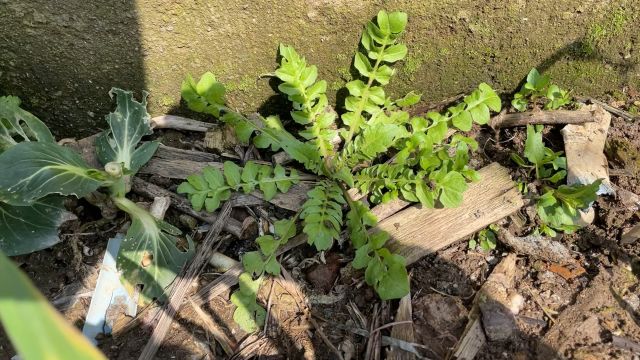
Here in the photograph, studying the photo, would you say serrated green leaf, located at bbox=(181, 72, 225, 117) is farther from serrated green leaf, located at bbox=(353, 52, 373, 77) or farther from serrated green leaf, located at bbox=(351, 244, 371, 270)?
serrated green leaf, located at bbox=(351, 244, 371, 270)

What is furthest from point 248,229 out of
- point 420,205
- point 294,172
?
point 420,205

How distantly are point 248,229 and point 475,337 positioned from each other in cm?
105

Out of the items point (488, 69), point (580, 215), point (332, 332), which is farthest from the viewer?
point (488, 69)

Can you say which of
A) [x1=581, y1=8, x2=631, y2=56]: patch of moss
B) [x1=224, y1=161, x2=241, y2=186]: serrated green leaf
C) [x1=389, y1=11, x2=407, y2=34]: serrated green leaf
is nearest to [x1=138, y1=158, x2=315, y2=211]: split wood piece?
[x1=224, y1=161, x2=241, y2=186]: serrated green leaf

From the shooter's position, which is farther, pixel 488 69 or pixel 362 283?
pixel 488 69

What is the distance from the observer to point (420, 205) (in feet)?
7.95

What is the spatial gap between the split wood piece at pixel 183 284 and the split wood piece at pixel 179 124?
467mm

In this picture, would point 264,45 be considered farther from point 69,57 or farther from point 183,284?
point 183,284

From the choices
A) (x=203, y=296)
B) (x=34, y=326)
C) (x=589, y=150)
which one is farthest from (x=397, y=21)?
(x=34, y=326)

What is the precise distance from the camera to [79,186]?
2102 millimetres

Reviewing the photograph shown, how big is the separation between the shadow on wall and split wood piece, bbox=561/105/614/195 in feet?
6.61

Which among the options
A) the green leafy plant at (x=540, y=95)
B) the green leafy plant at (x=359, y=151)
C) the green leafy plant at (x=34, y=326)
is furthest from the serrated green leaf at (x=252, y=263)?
the green leafy plant at (x=34, y=326)

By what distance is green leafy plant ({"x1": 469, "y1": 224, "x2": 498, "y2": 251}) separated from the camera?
2.35m

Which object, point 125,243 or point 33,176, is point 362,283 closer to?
point 125,243
